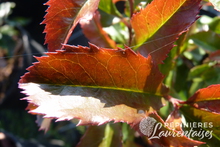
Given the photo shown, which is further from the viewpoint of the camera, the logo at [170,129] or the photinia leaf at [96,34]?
the photinia leaf at [96,34]

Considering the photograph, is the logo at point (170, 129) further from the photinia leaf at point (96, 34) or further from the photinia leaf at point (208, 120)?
the photinia leaf at point (96, 34)

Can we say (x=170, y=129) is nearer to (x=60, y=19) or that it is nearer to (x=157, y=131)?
(x=157, y=131)

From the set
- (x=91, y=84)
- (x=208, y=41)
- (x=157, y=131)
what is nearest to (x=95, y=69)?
(x=91, y=84)

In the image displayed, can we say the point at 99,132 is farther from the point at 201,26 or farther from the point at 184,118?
the point at 201,26

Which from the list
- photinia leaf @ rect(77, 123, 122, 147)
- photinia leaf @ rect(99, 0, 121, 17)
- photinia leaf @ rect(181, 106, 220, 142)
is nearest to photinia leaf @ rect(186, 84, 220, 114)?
photinia leaf @ rect(181, 106, 220, 142)

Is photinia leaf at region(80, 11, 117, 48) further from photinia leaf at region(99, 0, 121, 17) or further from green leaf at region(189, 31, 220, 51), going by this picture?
green leaf at region(189, 31, 220, 51)

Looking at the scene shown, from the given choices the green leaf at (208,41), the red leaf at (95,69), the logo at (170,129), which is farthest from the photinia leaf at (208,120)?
the green leaf at (208,41)
